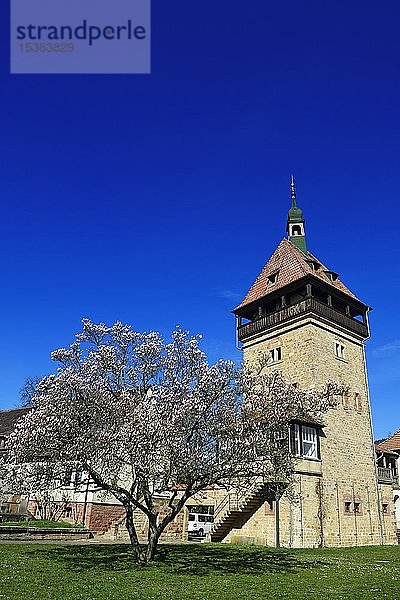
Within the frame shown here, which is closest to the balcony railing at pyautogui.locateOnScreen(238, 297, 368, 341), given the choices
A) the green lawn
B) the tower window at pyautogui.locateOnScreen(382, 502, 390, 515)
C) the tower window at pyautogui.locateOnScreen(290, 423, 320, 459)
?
the tower window at pyautogui.locateOnScreen(290, 423, 320, 459)

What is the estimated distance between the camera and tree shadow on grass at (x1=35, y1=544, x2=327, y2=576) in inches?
580

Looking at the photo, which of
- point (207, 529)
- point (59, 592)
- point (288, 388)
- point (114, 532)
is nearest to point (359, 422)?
point (207, 529)

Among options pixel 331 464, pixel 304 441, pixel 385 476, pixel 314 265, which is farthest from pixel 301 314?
pixel 385 476

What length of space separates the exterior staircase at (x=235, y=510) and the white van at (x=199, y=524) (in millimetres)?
2263

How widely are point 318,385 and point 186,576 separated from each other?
1924cm

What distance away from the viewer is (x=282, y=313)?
3459cm

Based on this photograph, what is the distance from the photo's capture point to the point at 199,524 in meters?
31.6

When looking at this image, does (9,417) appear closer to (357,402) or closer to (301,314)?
(301,314)

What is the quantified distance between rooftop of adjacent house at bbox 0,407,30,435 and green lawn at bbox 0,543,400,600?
883 inches

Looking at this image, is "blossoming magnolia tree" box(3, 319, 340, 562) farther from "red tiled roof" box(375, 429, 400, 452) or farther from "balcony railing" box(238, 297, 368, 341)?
Answer: "red tiled roof" box(375, 429, 400, 452)

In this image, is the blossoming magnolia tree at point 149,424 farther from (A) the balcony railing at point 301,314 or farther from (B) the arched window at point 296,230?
(B) the arched window at point 296,230

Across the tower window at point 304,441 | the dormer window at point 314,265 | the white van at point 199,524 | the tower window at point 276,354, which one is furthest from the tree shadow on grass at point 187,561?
the dormer window at point 314,265

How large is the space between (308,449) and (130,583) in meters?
18.7

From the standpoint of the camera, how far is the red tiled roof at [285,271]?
116 ft
